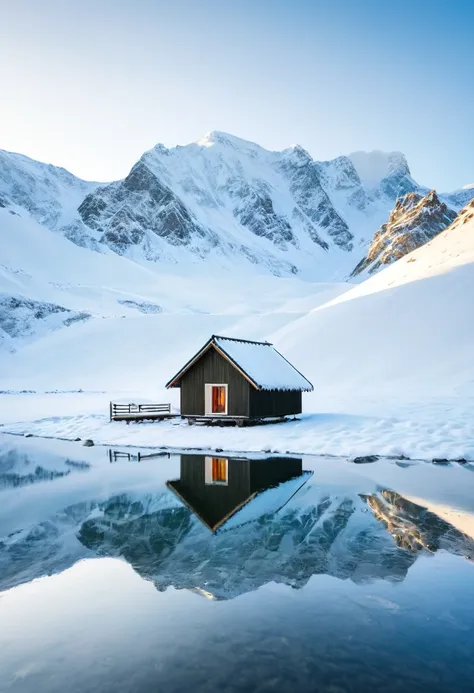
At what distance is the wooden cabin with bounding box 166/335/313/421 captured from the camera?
30.1 meters

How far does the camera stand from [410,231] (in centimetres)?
15450

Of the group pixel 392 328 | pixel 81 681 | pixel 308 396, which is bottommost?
pixel 81 681

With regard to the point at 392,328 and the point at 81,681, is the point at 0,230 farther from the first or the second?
the point at 81,681

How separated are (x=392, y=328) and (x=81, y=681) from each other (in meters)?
46.1

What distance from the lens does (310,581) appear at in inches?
408

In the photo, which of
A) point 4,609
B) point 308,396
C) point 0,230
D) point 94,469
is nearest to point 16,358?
point 308,396

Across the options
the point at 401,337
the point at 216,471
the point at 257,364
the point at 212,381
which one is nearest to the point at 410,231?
the point at 401,337

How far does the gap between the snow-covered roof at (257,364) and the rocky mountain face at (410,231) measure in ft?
397

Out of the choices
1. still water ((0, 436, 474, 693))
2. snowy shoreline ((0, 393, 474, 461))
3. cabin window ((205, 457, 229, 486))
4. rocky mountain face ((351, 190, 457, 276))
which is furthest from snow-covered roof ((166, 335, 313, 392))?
rocky mountain face ((351, 190, 457, 276))

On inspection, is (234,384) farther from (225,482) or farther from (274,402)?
(225,482)

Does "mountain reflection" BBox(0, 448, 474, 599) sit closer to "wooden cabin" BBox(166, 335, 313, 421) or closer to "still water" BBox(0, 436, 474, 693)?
"still water" BBox(0, 436, 474, 693)

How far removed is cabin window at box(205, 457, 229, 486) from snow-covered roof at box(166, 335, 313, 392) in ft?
23.4

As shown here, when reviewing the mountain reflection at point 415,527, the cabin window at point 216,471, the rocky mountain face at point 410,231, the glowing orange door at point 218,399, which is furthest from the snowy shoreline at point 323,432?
the rocky mountain face at point 410,231

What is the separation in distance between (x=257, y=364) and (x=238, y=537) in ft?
62.5
